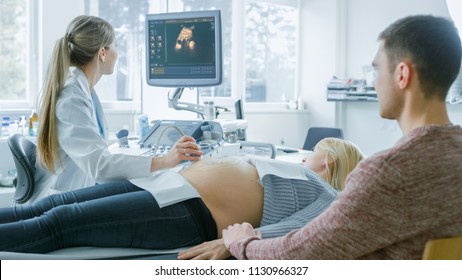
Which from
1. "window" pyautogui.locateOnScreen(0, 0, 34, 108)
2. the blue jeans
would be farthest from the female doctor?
"window" pyautogui.locateOnScreen(0, 0, 34, 108)

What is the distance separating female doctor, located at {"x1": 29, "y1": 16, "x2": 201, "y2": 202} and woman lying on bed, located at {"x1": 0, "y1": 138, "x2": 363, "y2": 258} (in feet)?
0.29

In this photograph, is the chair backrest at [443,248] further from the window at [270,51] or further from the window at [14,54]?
the window at [270,51]

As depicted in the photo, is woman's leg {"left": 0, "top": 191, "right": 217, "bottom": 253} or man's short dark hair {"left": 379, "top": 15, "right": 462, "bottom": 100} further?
woman's leg {"left": 0, "top": 191, "right": 217, "bottom": 253}

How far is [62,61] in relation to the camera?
1.80 m

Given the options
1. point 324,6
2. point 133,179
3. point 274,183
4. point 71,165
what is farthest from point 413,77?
point 324,6

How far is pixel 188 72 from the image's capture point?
237 cm

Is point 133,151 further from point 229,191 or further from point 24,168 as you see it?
point 229,191

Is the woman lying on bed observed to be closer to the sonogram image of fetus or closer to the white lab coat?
the white lab coat

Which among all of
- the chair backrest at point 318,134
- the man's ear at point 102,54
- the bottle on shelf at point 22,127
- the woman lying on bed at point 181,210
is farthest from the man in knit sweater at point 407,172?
the chair backrest at point 318,134

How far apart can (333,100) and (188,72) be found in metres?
2.48

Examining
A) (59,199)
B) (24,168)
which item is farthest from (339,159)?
(24,168)

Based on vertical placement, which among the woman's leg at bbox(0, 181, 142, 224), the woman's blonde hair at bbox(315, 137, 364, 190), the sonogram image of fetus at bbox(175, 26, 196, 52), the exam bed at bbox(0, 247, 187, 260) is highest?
the sonogram image of fetus at bbox(175, 26, 196, 52)

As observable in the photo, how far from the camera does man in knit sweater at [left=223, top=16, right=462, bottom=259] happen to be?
87 cm
